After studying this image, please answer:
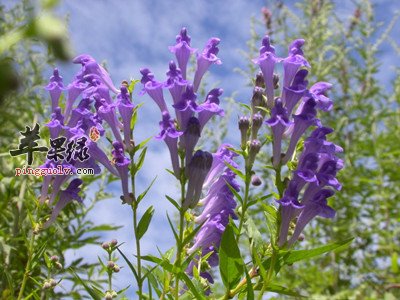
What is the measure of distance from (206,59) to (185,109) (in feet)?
0.82

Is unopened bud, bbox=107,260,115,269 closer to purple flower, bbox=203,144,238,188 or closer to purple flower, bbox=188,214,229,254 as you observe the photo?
purple flower, bbox=188,214,229,254

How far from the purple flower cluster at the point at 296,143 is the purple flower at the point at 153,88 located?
305 millimetres

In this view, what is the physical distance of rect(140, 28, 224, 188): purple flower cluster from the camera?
138 cm

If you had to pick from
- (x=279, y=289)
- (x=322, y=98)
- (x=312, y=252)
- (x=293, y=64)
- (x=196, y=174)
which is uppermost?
(x=293, y=64)

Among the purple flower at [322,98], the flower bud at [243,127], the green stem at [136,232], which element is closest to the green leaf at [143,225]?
the green stem at [136,232]

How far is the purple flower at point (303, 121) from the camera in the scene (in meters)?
1.37

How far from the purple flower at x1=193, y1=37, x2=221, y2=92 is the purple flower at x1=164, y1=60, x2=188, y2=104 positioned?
0.11m

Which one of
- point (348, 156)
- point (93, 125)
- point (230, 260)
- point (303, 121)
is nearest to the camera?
point (230, 260)

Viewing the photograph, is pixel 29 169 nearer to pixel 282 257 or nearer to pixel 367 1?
pixel 282 257

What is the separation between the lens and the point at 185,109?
1371mm

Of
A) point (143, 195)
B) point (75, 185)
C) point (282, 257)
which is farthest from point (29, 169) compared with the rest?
point (282, 257)

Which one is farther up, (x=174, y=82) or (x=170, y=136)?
(x=174, y=82)

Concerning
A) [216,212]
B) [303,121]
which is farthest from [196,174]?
[303,121]

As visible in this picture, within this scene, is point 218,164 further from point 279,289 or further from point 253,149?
point 279,289
